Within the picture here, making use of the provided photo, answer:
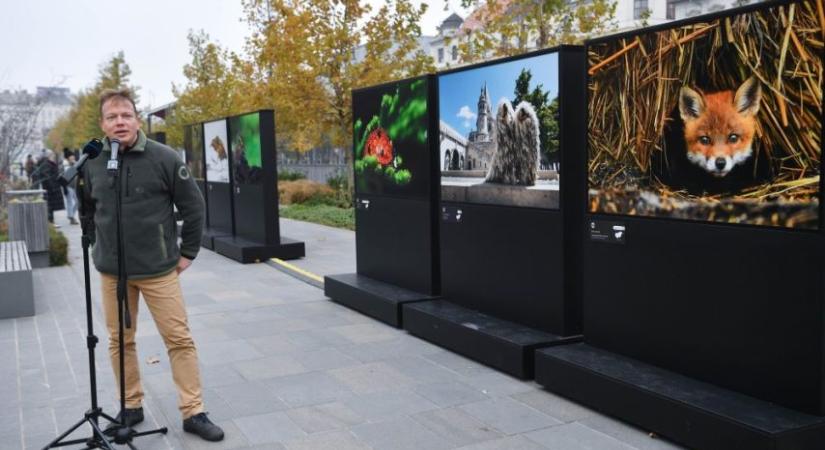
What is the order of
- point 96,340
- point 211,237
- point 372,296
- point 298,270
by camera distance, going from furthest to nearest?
1. point 211,237
2. point 298,270
3. point 372,296
4. point 96,340

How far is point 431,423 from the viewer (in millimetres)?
4980

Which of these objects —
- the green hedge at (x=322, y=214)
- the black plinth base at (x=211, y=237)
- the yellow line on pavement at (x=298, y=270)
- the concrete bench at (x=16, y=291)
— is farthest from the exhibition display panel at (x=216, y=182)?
the concrete bench at (x=16, y=291)

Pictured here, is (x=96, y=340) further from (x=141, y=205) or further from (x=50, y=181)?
(x=50, y=181)

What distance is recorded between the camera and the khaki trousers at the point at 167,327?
4.65 meters

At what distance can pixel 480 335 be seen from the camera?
20.5ft

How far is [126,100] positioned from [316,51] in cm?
1835

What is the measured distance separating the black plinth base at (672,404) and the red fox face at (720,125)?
51.0 inches

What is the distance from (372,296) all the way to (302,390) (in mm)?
2461

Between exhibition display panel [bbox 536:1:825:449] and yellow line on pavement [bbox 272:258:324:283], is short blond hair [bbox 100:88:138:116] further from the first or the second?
yellow line on pavement [bbox 272:258:324:283]

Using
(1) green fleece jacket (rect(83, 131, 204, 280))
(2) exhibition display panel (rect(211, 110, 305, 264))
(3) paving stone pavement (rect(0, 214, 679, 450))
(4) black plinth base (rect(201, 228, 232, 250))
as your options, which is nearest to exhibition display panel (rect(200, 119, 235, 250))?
(4) black plinth base (rect(201, 228, 232, 250))

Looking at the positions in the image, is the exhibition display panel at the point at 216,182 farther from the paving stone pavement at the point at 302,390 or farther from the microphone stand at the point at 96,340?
the microphone stand at the point at 96,340

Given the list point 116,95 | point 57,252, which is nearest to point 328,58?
point 57,252

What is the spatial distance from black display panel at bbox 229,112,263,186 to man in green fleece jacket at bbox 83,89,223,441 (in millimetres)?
7852

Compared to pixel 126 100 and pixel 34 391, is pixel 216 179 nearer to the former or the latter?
pixel 34 391
